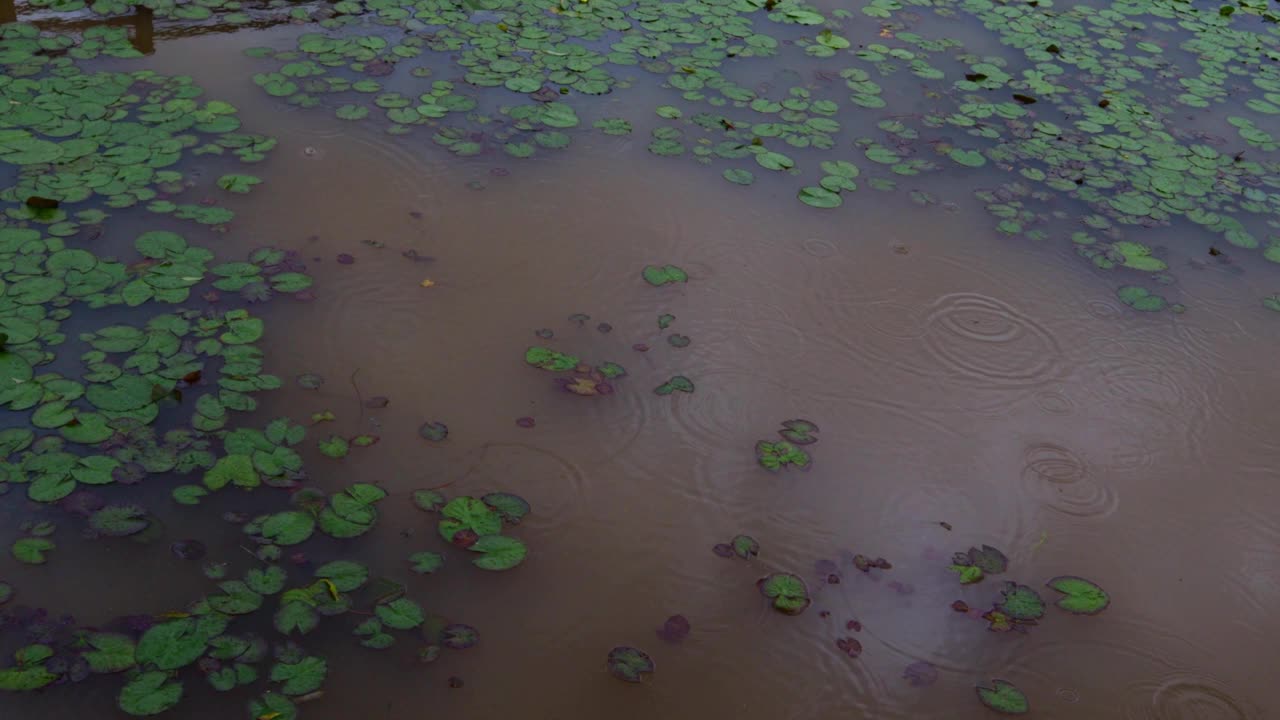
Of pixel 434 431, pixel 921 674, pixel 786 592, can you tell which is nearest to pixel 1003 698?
pixel 921 674

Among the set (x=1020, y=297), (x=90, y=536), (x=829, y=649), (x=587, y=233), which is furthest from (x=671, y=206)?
(x=90, y=536)

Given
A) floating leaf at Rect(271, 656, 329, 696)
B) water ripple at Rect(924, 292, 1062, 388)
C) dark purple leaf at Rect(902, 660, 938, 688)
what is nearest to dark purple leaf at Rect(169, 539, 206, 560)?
floating leaf at Rect(271, 656, 329, 696)

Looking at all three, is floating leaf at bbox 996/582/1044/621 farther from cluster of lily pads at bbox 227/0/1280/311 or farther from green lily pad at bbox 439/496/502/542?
cluster of lily pads at bbox 227/0/1280/311

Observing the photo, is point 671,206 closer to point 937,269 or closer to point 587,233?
point 587,233

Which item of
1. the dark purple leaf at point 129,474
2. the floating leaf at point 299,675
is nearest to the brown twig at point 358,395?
the dark purple leaf at point 129,474

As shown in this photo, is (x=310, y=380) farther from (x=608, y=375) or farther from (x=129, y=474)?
(x=608, y=375)
